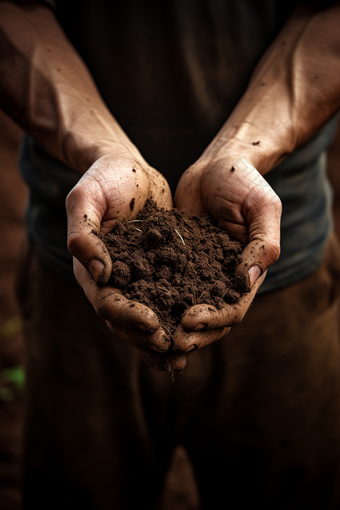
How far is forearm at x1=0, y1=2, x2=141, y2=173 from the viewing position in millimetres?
1206

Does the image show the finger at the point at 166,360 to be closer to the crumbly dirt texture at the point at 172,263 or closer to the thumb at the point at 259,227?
the crumbly dirt texture at the point at 172,263

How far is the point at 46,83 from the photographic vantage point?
1.24 m

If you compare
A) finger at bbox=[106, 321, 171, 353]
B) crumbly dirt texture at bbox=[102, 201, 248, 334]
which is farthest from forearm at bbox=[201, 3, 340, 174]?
finger at bbox=[106, 321, 171, 353]

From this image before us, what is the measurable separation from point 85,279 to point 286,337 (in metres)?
0.69

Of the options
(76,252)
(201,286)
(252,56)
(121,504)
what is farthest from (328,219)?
(121,504)

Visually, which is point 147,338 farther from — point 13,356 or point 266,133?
point 13,356

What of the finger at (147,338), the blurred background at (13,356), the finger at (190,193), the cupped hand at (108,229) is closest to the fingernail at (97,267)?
the cupped hand at (108,229)

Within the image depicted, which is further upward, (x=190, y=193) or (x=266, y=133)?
(x=266, y=133)

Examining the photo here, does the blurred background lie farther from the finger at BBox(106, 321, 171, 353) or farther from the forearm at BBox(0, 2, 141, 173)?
the forearm at BBox(0, 2, 141, 173)

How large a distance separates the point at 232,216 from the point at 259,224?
10 centimetres

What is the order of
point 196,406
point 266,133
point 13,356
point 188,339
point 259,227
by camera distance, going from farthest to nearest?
point 13,356 < point 196,406 < point 266,133 < point 259,227 < point 188,339

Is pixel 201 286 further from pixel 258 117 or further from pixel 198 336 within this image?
pixel 258 117

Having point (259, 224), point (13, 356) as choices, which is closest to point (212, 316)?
point (259, 224)

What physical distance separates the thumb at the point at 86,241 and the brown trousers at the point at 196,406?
0.42 metres
